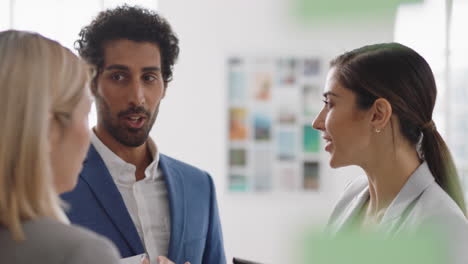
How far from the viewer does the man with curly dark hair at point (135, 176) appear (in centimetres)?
163

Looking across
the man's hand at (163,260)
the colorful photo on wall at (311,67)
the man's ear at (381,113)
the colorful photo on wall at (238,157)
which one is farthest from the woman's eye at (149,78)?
the colorful photo on wall at (311,67)

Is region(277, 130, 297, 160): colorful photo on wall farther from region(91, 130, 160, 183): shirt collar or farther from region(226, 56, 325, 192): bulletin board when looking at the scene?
region(91, 130, 160, 183): shirt collar

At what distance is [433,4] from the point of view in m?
4.72

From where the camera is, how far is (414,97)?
1.65 m

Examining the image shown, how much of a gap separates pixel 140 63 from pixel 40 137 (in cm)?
95

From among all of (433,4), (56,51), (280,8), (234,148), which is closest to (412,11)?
(433,4)

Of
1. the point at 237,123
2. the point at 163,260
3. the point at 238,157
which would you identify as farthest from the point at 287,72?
the point at 163,260

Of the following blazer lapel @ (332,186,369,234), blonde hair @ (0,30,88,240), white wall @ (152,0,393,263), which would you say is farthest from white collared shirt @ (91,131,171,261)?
white wall @ (152,0,393,263)

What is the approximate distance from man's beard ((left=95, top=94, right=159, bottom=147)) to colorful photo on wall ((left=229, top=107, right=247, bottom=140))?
2.98 metres

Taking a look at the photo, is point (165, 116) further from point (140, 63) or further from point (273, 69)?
point (140, 63)

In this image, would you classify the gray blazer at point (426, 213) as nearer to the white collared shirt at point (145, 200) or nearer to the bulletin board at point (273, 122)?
the white collared shirt at point (145, 200)

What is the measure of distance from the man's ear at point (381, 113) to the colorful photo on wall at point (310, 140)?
307 centimetres

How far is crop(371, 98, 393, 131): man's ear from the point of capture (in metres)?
1.66

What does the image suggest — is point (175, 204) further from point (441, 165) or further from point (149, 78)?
point (441, 165)
